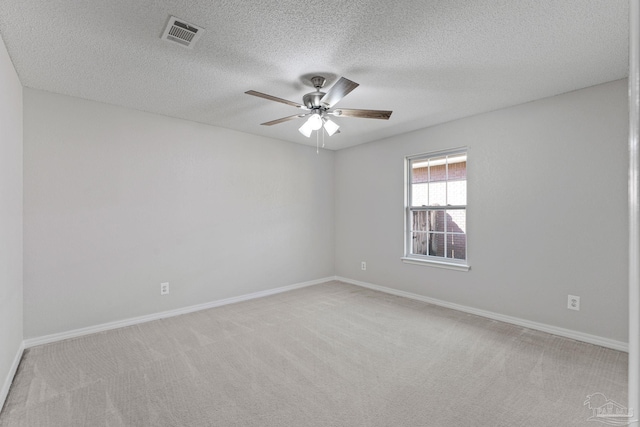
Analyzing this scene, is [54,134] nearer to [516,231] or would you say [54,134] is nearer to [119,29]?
[119,29]

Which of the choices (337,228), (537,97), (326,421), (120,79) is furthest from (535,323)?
(120,79)

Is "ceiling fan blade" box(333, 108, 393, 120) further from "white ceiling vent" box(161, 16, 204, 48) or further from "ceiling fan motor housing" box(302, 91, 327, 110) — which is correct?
"white ceiling vent" box(161, 16, 204, 48)

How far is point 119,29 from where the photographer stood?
2.12 m

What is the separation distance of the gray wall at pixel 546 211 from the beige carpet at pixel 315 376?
365mm

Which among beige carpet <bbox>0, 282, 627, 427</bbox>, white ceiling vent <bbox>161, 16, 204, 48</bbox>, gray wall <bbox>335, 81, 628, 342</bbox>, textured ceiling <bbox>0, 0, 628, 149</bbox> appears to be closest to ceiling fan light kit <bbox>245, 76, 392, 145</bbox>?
textured ceiling <bbox>0, 0, 628, 149</bbox>

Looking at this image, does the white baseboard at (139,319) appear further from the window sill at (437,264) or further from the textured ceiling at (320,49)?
the textured ceiling at (320,49)

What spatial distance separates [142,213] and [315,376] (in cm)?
262

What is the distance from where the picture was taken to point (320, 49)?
2346mm

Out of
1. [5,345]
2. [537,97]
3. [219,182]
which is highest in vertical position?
[537,97]

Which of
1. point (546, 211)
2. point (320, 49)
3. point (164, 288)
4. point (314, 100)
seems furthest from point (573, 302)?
point (164, 288)

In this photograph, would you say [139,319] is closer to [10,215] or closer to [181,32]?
[10,215]

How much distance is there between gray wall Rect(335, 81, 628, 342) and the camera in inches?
112

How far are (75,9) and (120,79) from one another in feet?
2.96

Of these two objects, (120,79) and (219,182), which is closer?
(120,79)
